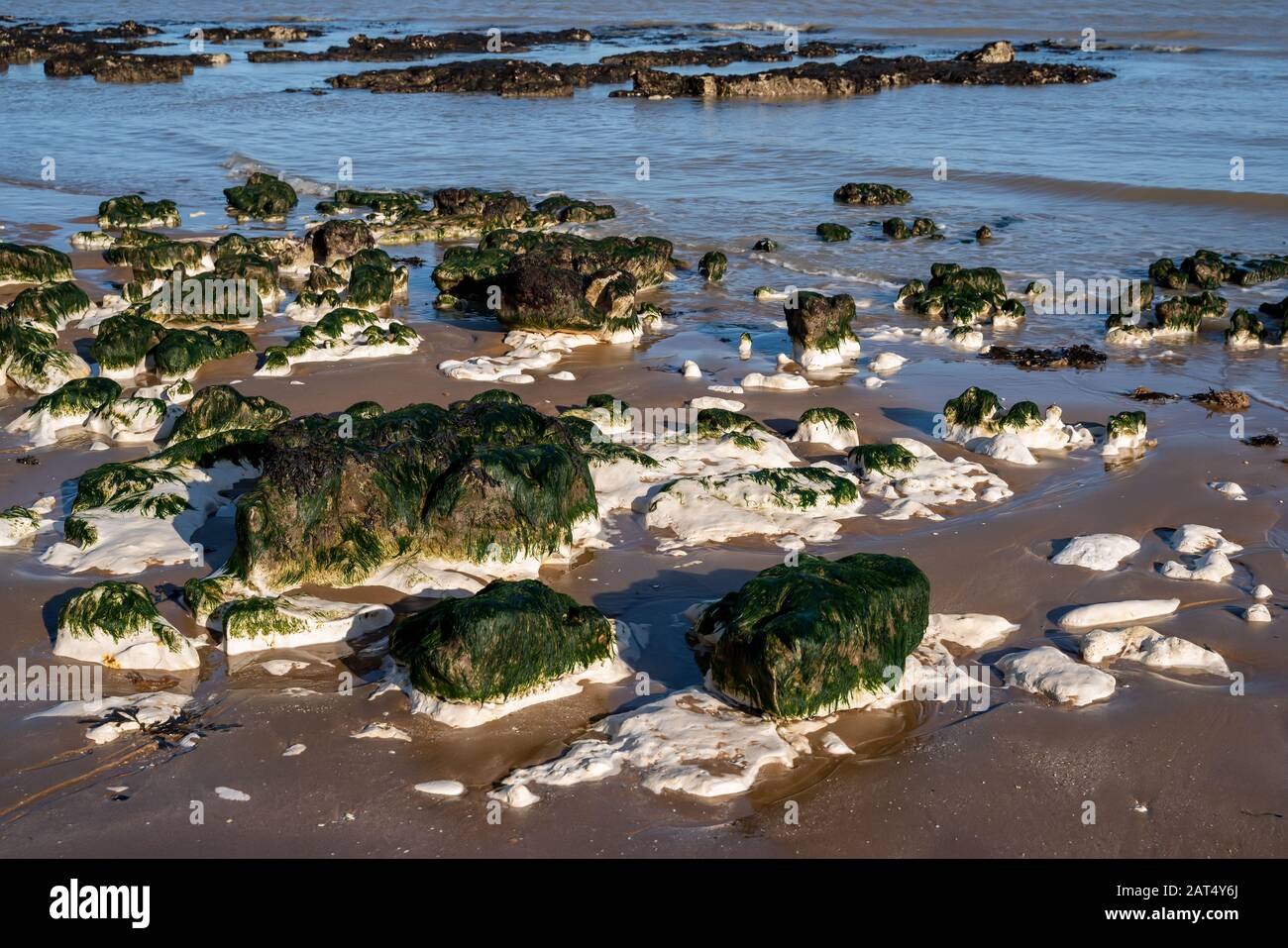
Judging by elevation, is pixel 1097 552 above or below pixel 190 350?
below

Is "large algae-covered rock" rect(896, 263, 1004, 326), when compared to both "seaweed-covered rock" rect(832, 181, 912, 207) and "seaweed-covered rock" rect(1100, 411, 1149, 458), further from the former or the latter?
"seaweed-covered rock" rect(832, 181, 912, 207)

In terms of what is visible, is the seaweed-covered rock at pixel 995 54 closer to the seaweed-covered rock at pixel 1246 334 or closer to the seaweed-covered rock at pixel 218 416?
the seaweed-covered rock at pixel 1246 334

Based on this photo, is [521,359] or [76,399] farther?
[521,359]

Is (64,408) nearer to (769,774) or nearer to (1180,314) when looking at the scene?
(769,774)

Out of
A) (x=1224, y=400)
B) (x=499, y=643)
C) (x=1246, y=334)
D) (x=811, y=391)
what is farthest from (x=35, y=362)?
(x=1246, y=334)

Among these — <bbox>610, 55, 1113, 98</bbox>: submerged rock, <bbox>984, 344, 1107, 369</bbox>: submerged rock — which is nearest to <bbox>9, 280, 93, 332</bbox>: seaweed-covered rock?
<bbox>984, 344, 1107, 369</bbox>: submerged rock

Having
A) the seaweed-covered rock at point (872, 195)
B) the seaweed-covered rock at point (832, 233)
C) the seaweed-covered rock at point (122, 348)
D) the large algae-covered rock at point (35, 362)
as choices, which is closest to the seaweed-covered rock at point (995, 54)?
the seaweed-covered rock at point (872, 195)
